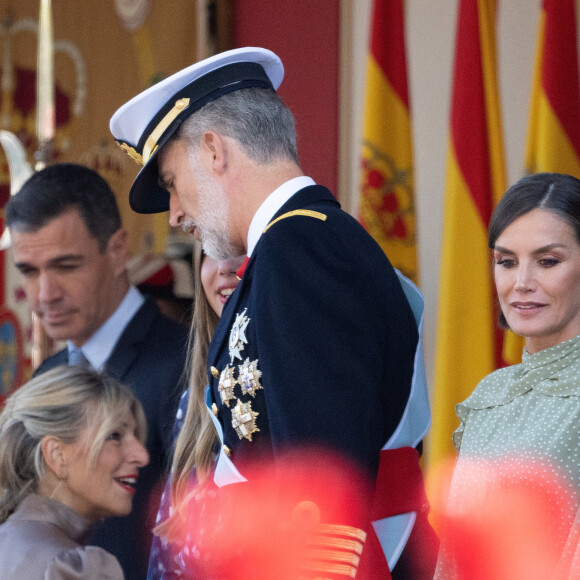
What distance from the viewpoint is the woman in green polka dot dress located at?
1426 mm

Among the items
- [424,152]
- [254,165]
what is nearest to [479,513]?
[254,165]

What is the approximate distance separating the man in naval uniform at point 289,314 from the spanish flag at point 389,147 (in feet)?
3.21

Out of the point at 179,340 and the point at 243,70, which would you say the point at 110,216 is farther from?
the point at 243,70

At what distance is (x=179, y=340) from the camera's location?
88.4 inches

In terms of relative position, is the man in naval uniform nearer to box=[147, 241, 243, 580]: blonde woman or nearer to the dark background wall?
box=[147, 241, 243, 580]: blonde woman

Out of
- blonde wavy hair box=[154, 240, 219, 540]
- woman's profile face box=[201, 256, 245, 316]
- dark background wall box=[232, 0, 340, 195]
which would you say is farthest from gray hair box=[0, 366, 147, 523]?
dark background wall box=[232, 0, 340, 195]

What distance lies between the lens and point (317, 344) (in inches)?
47.7

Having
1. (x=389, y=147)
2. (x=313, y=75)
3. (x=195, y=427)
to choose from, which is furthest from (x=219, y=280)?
(x=313, y=75)

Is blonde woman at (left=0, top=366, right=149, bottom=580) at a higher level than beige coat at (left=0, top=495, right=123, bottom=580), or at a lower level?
higher

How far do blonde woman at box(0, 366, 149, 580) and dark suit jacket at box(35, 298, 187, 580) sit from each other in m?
0.05

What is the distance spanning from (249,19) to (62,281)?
171 centimetres

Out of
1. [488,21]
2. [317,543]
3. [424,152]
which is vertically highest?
[488,21]

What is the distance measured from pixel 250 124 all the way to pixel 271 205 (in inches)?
5.5

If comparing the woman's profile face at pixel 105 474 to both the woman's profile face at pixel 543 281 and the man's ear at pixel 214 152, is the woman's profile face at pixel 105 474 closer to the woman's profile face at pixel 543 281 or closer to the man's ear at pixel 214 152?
the man's ear at pixel 214 152
